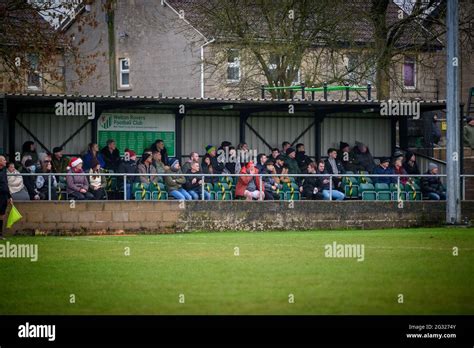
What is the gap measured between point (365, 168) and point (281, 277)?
18.1m

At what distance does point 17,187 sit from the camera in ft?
95.0

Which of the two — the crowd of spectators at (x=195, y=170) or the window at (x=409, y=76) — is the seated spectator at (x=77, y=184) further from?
the window at (x=409, y=76)

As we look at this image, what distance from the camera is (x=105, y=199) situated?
3005cm

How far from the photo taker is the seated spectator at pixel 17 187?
28.9 metres

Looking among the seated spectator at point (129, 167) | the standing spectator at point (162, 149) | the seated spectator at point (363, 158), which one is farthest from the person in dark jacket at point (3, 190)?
the seated spectator at point (363, 158)

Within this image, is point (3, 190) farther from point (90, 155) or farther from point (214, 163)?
point (214, 163)

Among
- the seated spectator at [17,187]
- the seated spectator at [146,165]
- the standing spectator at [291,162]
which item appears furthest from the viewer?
the standing spectator at [291,162]

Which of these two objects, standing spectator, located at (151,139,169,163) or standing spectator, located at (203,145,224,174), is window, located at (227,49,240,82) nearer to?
standing spectator, located at (151,139,169,163)

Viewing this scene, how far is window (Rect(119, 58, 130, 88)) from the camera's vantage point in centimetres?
6042

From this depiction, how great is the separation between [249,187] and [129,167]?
126 inches

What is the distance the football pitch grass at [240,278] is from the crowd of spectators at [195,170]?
144 inches

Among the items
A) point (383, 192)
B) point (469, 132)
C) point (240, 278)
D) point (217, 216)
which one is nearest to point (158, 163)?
point (217, 216)
